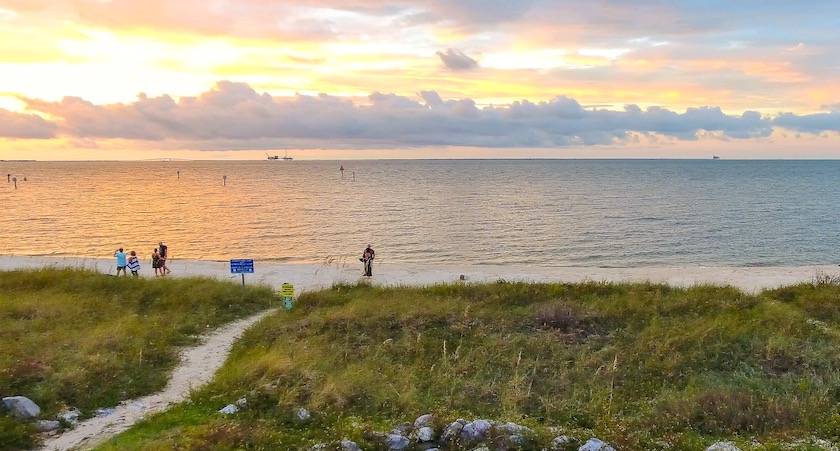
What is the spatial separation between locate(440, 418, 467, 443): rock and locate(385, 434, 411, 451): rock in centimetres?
76

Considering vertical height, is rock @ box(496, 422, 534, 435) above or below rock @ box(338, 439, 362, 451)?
above

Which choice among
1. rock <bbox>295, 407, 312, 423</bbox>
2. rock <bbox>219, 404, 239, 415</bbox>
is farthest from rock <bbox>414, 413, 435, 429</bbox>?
rock <bbox>219, 404, 239, 415</bbox>

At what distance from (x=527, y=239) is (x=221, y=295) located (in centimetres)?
3661

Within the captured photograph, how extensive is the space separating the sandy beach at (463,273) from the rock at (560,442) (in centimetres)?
1973

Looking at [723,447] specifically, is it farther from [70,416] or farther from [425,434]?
[70,416]

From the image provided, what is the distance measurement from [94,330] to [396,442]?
13.3 metres

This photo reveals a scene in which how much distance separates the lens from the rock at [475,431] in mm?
11992

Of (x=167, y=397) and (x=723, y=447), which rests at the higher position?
(x=723, y=447)

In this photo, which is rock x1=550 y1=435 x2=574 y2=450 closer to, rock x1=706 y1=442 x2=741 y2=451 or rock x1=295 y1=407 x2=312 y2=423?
rock x1=706 y1=442 x2=741 y2=451

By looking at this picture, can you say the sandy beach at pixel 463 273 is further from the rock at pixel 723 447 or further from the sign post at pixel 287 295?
the rock at pixel 723 447

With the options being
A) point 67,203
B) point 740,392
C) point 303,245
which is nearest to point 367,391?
point 740,392

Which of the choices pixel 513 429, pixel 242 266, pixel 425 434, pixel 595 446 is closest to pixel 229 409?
pixel 425 434

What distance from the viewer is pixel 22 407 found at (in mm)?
13641

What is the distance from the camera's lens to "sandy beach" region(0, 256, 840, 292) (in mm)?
33062
